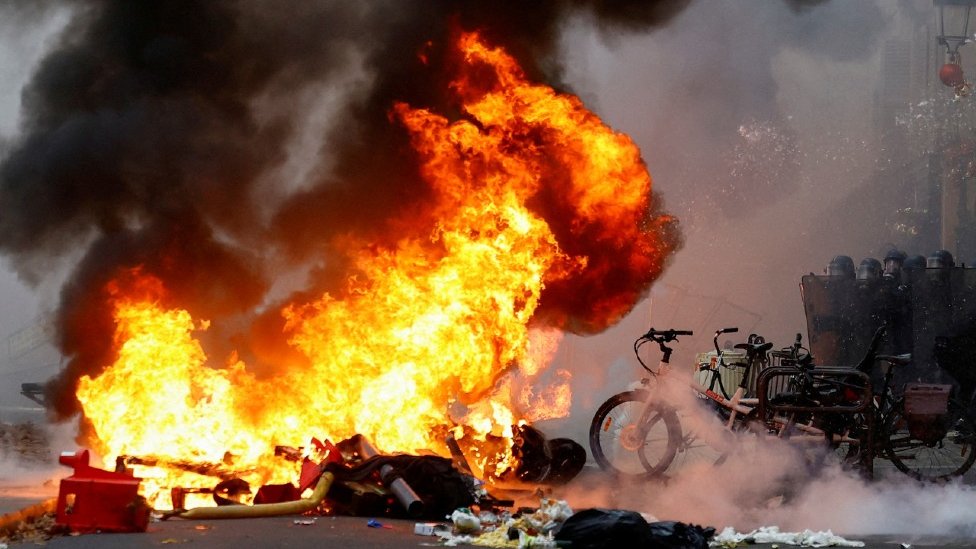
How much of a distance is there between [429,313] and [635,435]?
7.80 ft

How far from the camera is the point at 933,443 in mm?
9977

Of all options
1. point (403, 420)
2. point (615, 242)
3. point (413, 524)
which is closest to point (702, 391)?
point (615, 242)

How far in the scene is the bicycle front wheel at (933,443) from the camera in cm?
992

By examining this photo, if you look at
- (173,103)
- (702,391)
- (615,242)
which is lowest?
(702,391)

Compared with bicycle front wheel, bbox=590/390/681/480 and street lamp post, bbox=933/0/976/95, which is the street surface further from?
street lamp post, bbox=933/0/976/95

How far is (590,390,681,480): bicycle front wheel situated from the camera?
9.84 metres

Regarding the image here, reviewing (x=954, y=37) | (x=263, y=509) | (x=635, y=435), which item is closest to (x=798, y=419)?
(x=635, y=435)

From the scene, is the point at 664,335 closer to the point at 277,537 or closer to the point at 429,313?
the point at 429,313

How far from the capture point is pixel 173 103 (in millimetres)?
11828

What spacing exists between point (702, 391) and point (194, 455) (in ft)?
15.9

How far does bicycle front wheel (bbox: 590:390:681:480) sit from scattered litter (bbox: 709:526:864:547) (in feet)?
8.11

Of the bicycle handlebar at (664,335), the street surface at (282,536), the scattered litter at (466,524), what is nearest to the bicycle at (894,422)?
the bicycle handlebar at (664,335)

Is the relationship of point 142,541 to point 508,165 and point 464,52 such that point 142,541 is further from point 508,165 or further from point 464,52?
point 464,52

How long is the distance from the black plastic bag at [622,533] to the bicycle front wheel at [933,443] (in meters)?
4.22
